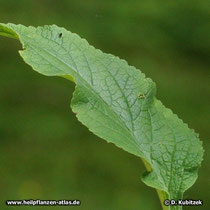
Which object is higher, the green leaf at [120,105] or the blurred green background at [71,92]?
the blurred green background at [71,92]

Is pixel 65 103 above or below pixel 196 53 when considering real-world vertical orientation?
below

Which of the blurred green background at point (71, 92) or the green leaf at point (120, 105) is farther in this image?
the blurred green background at point (71, 92)

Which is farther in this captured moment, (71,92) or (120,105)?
(71,92)

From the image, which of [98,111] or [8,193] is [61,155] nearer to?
[8,193]

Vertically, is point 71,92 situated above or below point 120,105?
above

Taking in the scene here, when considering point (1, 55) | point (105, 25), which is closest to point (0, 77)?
point (1, 55)
